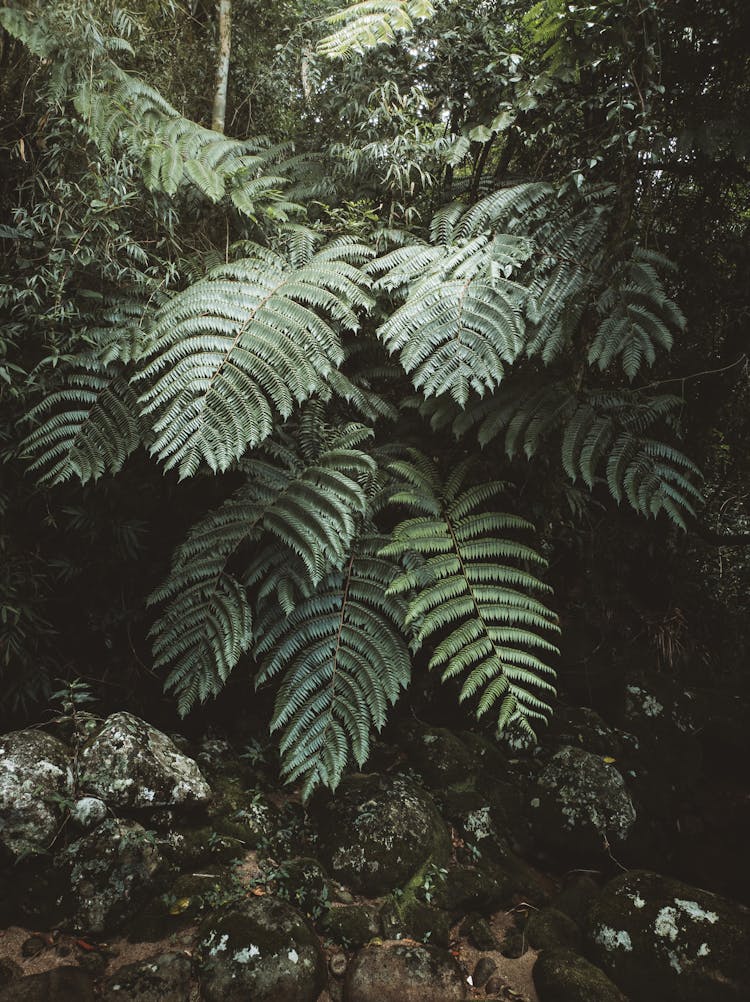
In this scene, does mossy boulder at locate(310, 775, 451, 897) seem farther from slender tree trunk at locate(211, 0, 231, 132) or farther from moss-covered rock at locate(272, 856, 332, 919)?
slender tree trunk at locate(211, 0, 231, 132)

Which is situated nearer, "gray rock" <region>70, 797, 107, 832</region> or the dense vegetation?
"gray rock" <region>70, 797, 107, 832</region>

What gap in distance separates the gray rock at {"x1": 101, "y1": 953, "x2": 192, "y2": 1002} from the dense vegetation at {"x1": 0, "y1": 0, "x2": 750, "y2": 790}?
26.6 inches

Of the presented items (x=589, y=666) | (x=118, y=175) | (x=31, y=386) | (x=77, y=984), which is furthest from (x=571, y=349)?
(x=77, y=984)

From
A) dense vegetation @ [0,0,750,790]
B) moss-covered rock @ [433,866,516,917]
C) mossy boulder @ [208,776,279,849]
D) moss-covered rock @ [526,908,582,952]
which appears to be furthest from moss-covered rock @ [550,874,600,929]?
mossy boulder @ [208,776,279,849]

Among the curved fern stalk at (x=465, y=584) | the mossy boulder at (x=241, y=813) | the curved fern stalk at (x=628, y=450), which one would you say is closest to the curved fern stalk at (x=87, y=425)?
the curved fern stalk at (x=465, y=584)

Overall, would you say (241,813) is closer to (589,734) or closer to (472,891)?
(472,891)

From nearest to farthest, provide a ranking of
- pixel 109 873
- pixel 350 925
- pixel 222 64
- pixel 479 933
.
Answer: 1. pixel 109 873
2. pixel 350 925
3. pixel 479 933
4. pixel 222 64

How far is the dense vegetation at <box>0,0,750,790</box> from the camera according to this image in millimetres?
2232

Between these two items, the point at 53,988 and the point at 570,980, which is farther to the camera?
the point at 570,980

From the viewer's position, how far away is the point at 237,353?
213cm

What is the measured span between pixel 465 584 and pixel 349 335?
1358 millimetres

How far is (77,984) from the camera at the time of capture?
168 cm

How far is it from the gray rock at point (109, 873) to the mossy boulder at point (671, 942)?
1767 mm

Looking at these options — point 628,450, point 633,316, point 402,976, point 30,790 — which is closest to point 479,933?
point 402,976
